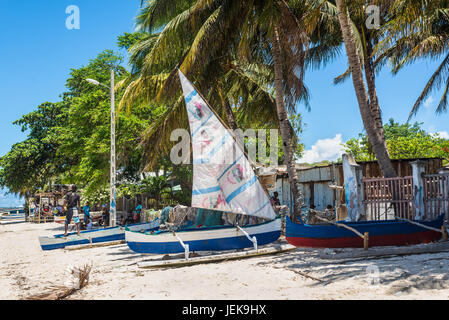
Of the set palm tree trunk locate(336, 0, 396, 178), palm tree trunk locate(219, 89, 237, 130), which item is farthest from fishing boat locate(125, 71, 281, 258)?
palm tree trunk locate(219, 89, 237, 130)

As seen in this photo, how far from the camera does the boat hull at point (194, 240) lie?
9852 mm

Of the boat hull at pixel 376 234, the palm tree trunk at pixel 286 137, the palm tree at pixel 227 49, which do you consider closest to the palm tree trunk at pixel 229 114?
the palm tree at pixel 227 49

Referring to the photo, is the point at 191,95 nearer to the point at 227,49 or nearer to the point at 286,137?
the point at 286,137

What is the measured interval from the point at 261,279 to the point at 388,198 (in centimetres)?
542

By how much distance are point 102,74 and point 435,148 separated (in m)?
23.8

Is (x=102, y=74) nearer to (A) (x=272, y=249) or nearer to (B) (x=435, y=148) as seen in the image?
(A) (x=272, y=249)

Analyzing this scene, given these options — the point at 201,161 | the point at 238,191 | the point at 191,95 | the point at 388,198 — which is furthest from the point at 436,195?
the point at 191,95

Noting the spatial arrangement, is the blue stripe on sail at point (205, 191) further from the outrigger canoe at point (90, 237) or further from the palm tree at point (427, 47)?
the palm tree at point (427, 47)

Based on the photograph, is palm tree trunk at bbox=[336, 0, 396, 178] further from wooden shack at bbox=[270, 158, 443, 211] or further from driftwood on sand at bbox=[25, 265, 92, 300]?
driftwood on sand at bbox=[25, 265, 92, 300]

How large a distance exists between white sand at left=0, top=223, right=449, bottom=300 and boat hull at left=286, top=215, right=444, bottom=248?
0.56 meters

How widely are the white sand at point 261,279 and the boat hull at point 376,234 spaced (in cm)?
56

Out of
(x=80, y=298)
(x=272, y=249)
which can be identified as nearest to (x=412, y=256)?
(x=272, y=249)

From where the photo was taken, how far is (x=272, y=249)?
33.4ft

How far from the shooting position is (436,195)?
9.48 meters
